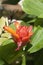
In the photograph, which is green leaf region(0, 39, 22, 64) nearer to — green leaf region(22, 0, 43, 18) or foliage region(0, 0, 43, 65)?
foliage region(0, 0, 43, 65)

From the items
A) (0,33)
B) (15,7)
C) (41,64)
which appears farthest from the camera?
(15,7)

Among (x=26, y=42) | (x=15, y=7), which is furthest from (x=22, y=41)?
(x=15, y=7)

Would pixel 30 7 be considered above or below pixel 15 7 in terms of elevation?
above

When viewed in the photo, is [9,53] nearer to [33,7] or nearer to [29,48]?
[29,48]

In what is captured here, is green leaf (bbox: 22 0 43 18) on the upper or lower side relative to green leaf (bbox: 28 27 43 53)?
upper

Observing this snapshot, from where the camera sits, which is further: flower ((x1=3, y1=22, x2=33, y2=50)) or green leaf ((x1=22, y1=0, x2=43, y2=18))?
green leaf ((x1=22, y1=0, x2=43, y2=18))

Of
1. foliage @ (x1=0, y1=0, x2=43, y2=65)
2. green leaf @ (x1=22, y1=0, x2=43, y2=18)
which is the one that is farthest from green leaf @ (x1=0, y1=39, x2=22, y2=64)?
green leaf @ (x1=22, y1=0, x2=43, y2=18)

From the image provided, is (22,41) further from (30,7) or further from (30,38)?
(30,7)
